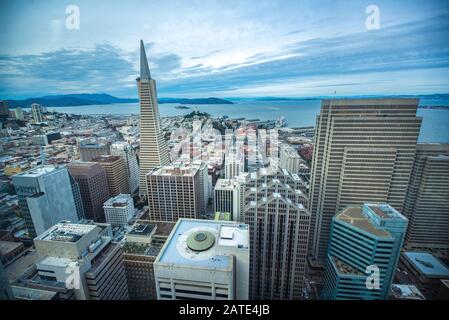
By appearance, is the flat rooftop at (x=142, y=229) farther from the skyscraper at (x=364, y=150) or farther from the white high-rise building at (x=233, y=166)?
the skyscraper at (x=364, y=150)

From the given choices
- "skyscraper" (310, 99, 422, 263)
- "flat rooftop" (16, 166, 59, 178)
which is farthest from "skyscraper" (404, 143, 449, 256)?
"flat rooftop" (16, 166, 59, 178)

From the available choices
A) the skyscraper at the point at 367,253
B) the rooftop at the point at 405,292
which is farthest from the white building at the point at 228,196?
the rooftop at the point at 405,292

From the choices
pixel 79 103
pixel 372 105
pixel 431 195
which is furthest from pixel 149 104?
pixel 431 195

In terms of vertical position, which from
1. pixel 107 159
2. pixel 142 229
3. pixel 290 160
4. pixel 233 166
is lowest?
pixel 142 229

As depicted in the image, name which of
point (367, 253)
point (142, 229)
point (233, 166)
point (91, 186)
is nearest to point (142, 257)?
point (142, 229)

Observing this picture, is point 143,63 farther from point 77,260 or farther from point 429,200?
point 429,200

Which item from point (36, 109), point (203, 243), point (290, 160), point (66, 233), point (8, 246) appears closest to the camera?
point (203, 243)
